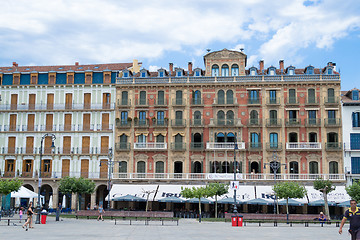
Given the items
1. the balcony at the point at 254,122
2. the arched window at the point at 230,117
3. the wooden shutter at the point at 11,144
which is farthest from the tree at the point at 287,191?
the wooden shutter at the point at 11,144

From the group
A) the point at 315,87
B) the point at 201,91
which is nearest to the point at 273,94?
the point at 315,87

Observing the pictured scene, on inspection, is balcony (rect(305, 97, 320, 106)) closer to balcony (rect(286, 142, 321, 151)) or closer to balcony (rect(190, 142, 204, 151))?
balcony (rect(286, 142, 321, 151))

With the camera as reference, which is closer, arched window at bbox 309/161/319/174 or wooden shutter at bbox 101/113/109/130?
arched window at bbox 309/161/319/174

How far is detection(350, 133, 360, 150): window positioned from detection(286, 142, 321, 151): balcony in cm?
340

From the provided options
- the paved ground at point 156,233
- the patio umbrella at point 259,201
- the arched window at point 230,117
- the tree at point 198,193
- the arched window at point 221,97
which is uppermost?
the arched window at point 221,97

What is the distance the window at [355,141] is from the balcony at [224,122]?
11.9 metres

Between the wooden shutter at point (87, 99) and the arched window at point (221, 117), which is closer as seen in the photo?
the arched window at point (221, 117)

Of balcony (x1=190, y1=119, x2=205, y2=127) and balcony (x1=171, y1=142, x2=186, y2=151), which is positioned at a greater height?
balcony (x1=190, y1=119, x2=205, y2=127)

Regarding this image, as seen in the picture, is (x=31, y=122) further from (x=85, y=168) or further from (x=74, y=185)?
(x=74, y=185)

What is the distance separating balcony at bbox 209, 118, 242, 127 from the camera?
159 ft

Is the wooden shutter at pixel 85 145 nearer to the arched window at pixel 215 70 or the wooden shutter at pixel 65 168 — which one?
Answer: the wooden shutter at pixel 65 168

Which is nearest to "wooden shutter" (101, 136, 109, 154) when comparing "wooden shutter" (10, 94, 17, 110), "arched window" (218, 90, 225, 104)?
"wooden shutter" (10, 94, 17, 110)

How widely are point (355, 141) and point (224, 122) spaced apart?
1387cm

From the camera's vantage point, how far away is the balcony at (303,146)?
47125 mm
